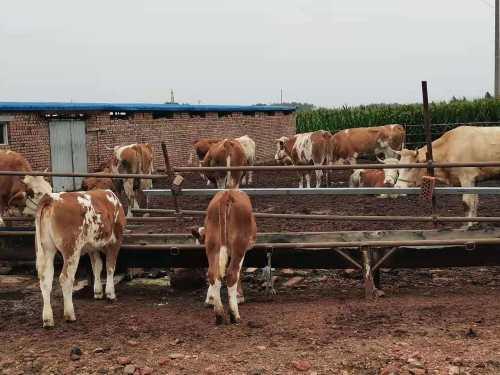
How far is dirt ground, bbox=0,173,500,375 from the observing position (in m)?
5.36

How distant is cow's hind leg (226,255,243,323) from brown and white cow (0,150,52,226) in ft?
15.5

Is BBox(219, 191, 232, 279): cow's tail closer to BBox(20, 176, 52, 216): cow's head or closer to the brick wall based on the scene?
BBox(20, 176, 52, 216): cow's head

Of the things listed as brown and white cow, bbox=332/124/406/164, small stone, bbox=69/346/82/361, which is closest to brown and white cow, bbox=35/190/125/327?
small stone, bbox=69/346/82/361

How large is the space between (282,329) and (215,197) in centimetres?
159

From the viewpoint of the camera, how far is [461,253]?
24.4ft

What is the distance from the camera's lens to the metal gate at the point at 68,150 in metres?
19.0

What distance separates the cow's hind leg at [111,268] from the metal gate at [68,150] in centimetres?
1142

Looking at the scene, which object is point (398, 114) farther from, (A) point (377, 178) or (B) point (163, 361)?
(B) point (163, 361)

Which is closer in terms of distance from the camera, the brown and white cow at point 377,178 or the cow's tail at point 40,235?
the cow's tail at point 40,235

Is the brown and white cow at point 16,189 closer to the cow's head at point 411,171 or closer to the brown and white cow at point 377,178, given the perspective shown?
the cow's head at point 411,171

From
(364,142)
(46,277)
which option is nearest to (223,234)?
(46,277)

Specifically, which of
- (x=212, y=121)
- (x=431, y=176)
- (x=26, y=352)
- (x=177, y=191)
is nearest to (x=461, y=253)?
(x=431, y=176)

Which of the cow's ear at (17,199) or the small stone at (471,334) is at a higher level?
the cow's ear at (17,199)

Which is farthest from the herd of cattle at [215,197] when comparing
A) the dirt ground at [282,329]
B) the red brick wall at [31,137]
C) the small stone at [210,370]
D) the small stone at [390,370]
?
the red brick wall at [31,137]
